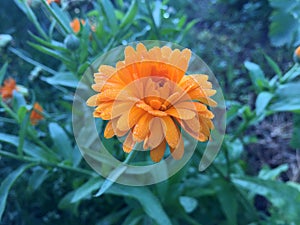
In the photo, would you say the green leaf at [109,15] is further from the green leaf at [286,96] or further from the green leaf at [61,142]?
the green leaf at [286,96]

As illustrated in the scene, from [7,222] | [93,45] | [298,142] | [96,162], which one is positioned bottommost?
[298,142]

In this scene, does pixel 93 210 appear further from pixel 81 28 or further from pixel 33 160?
pixel 81 28

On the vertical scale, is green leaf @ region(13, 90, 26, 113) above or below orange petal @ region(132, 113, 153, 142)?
below

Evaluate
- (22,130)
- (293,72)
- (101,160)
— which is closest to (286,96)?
(293,72)

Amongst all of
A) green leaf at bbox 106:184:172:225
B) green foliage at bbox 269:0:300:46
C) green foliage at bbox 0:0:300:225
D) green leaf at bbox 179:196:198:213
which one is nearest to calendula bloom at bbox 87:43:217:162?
green foliage at bbox 0:0:300:225

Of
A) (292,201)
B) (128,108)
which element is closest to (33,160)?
(128,108)

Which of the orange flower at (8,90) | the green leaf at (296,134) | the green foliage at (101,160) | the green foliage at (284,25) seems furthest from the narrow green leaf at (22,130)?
the green foliage at (284,25)

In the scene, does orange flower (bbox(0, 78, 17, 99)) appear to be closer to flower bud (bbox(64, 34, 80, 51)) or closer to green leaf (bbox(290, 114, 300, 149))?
flower bud (bbox(64, 34, 80, 51))
